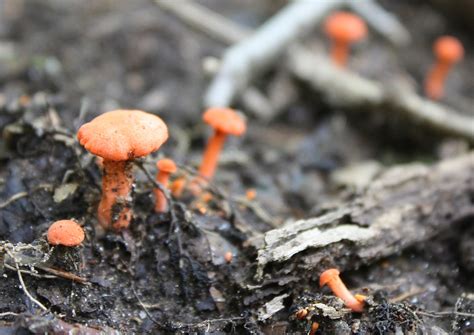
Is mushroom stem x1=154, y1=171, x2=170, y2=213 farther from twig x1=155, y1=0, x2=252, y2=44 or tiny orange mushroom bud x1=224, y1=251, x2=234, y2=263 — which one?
twig x1=155, y1=0, x2=252, y2=44

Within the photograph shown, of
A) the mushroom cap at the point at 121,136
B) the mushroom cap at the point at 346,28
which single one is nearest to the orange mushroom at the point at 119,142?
the mushroom cap at the point at 121,136

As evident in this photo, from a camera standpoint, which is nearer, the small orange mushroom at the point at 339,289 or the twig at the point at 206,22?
the small orange mushroom at the point at 339,289

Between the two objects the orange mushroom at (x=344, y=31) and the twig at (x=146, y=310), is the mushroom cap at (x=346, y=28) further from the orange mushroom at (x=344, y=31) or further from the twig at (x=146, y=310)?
the twig at (x=146, y=310)

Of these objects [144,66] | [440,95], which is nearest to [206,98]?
[144,66]

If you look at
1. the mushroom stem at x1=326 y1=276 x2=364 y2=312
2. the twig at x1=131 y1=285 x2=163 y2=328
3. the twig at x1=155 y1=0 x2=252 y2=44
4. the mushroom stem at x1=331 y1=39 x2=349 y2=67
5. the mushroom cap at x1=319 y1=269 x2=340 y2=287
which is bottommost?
the twig at x1=131 y1=285 x2=163 y2=328

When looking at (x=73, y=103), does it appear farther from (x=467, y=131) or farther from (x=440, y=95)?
(x=440, y=95)

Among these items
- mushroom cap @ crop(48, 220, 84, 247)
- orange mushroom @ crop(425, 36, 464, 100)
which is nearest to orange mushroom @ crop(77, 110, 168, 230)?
mushroom cap @ crop(48, 220, 84, 247)
